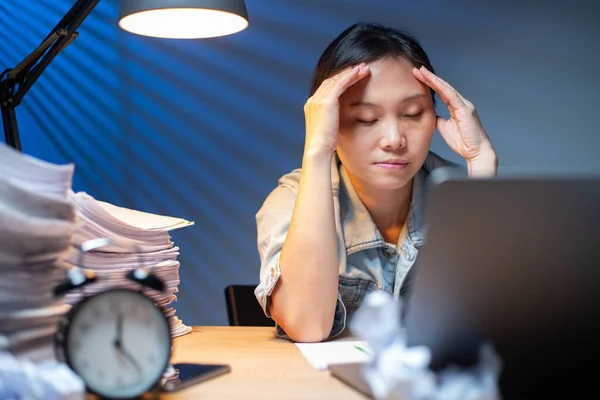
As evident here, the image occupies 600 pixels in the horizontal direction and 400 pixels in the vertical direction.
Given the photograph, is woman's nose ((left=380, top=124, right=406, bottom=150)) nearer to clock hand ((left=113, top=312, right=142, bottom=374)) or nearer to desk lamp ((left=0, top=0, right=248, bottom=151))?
desk lamp ((left=0, top=0, right=248, bottom=151))

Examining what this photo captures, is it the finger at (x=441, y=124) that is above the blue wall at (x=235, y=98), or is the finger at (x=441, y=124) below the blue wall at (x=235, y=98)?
below

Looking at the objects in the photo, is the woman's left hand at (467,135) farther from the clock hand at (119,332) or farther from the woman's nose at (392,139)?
the clock hand at (119,332)

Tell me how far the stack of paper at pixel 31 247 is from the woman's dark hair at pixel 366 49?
0.95 m

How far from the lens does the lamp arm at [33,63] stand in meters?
2.03

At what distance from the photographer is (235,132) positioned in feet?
11.9

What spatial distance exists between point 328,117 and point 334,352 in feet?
1.88

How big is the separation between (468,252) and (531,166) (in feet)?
9.05

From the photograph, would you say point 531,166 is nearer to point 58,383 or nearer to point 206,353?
point 206,353

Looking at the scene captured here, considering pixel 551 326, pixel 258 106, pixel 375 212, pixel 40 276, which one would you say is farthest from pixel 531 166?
pixel 40 276

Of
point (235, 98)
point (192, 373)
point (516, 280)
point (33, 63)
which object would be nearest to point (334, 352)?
point (192, 373)

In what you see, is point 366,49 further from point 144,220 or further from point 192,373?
point 192,373

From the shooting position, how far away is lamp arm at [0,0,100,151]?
6.67 ft

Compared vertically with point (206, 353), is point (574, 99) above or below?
above

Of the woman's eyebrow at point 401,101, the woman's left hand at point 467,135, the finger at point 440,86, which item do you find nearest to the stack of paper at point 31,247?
the woman's eyebrow at point 401,101
